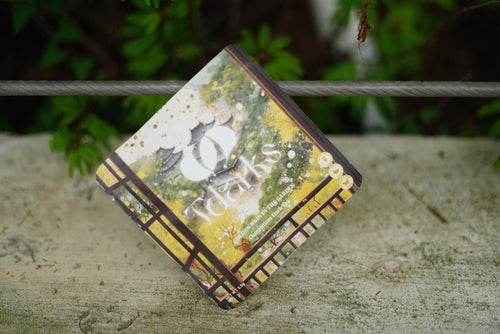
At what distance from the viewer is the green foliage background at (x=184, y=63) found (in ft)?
5.36

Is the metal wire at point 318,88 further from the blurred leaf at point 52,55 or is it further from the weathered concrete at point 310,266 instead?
the blurred leaf at point 52,55

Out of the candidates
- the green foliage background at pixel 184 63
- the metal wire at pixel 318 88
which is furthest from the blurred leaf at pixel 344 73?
the metal wire at pixel 318 88

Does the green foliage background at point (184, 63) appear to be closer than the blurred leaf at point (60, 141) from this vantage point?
No

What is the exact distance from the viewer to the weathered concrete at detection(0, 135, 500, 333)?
3.80 feet

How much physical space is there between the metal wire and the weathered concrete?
59 cm

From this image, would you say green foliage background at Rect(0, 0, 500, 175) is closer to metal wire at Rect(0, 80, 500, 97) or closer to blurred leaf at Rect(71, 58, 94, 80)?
blurred leaf at Rect(71, 58, 94, 80)

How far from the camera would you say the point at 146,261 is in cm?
133

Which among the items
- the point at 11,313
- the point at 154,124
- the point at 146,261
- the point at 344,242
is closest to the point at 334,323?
the point at 344,242

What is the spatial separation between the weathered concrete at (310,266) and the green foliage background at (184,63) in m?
0.29

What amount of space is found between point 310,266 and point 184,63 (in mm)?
1591

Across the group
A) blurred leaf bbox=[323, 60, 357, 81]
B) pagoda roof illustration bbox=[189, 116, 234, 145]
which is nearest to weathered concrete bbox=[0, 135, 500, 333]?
pagoda roof illustration bbox=[189, 116, 234, 145]

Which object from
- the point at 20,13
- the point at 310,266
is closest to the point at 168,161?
the point at 310,266

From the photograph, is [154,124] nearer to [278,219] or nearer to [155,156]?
[155,156]

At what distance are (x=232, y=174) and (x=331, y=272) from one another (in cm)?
56
